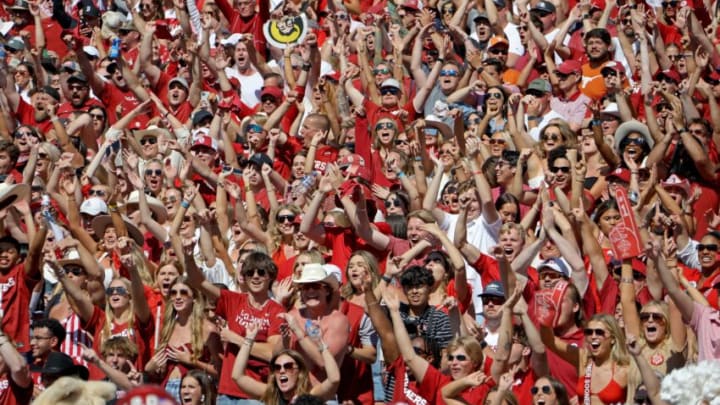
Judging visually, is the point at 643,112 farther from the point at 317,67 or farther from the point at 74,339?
the point at 74,339

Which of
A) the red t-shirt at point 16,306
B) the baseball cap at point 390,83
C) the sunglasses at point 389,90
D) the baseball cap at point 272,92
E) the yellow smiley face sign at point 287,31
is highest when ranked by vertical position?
the yellow smiley face sign at point 287,31

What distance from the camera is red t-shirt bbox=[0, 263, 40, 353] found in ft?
36.9

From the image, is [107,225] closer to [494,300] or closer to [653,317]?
[494,300]

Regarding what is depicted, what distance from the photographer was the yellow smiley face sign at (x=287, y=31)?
16859 mm

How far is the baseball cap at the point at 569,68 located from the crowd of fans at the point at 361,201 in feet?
0.08

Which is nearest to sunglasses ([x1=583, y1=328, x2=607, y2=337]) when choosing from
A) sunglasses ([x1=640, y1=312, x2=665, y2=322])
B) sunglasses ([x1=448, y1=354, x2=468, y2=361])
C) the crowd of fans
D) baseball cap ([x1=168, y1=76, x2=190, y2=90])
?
the crowd of fans

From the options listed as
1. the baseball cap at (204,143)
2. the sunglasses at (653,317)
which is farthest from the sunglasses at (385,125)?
the sunglasses at (653,317)


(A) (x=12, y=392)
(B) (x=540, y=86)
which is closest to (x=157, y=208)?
(A) (x=12, y=392)

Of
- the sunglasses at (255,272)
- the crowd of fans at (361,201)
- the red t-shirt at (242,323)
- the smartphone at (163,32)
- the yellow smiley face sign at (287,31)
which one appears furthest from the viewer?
the smartphone at (163,32)

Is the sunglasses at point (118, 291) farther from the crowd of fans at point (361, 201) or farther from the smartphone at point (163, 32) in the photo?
the smartphone at point (163, 32)

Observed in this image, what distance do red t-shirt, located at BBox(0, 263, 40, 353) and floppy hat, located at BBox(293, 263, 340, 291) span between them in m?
1.97

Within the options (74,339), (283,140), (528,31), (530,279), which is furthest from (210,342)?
(528,31)

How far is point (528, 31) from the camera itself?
16.6 m

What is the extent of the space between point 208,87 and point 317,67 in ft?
3.65
